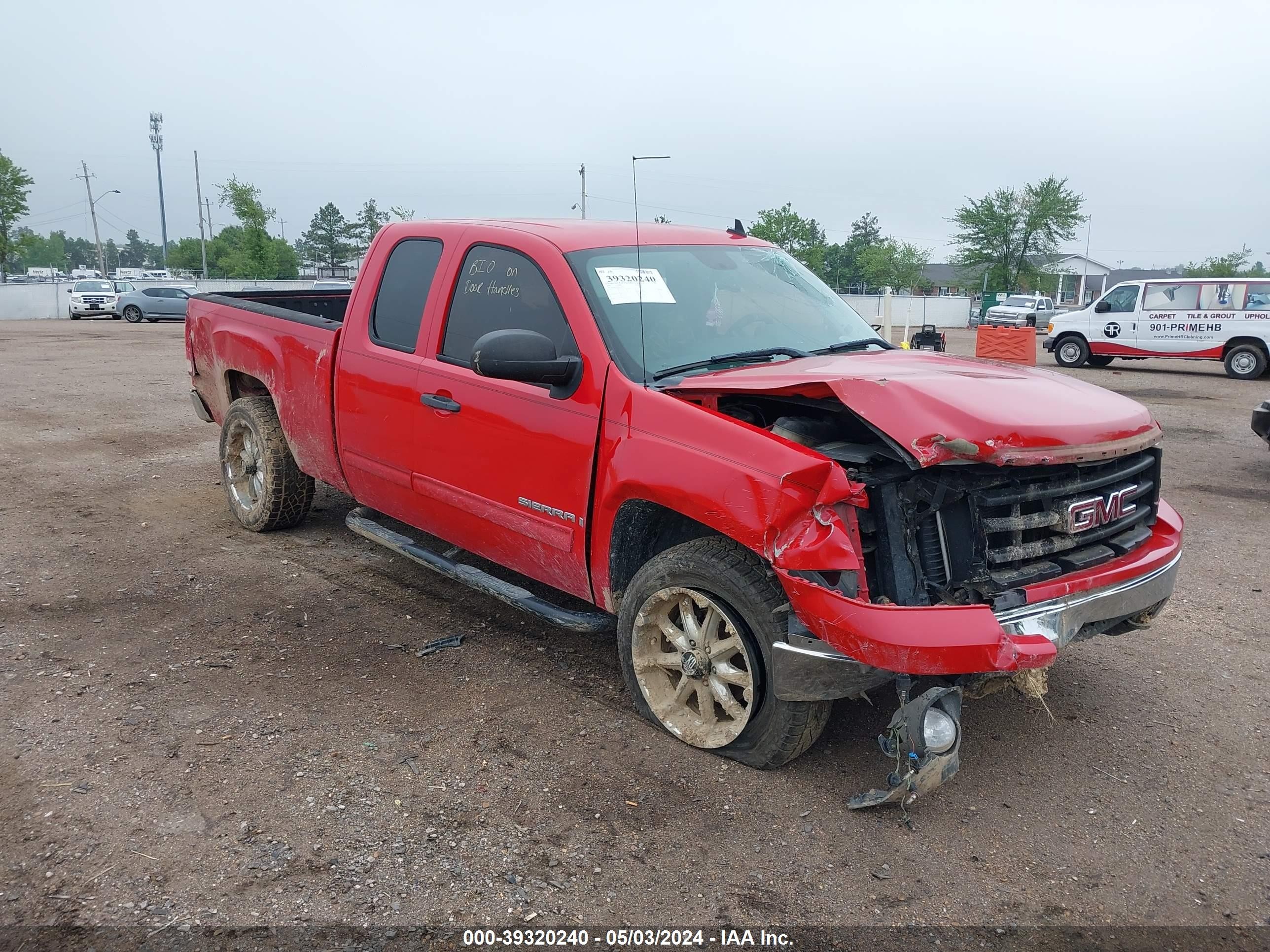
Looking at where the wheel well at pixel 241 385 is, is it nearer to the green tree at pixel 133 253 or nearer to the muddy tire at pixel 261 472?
the muddy tire at pixel 261 472

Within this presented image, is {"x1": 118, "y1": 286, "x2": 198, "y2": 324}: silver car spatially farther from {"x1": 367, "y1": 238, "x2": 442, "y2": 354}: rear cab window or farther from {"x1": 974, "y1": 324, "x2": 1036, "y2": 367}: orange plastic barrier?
{"x1": 367, "y1": 238, "x2": 442, "y2": 354}: rear cab window

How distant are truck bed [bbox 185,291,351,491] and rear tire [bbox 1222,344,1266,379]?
17.5 meters

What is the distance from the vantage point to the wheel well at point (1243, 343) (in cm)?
1723

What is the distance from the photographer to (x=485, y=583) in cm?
421

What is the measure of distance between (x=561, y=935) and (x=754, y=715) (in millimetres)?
994

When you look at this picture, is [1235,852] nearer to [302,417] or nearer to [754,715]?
[754,715]

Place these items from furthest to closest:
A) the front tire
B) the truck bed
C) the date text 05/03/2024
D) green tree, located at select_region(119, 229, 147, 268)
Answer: green tree, located at select_region(119, 229, 147, 268) → the front tire → the truck bed → the date text 05/03/2024

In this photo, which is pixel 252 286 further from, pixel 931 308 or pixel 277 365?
pixel 277 365

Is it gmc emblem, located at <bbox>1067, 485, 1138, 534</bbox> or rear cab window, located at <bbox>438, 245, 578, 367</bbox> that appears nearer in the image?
gmc emblem, located at <bbox>1067, 485, 1138, 534</bbox>

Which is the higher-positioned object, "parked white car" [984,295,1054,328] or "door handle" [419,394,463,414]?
"door handle" [419,394,463,414]

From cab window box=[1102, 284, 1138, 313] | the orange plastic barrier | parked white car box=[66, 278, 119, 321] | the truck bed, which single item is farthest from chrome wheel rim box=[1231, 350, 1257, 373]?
parked white car box=[66, 278, 119, 321]

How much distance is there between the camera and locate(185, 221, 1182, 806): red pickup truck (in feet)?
9.46

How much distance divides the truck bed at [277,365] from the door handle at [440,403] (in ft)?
2.93

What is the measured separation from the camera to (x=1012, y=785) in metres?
3.33
